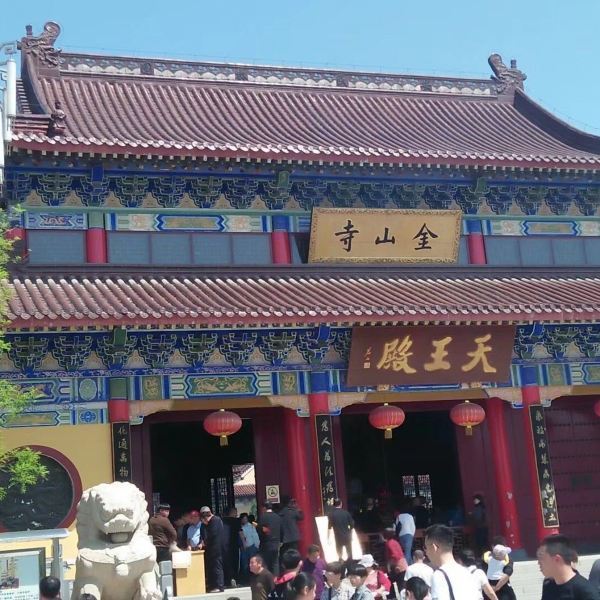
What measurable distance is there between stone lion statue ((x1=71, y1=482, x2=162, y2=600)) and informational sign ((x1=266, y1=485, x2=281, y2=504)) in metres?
6.09

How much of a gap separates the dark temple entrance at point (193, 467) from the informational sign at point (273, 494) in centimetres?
385

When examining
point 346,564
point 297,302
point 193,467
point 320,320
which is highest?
point 297,302

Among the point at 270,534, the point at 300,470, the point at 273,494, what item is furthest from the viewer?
the point at 273,494

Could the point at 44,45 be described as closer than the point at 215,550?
No

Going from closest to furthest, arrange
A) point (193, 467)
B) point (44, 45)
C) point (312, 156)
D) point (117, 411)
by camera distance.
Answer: point (117, 411)
point (312, 156)
point (44, 45)
point (193, 467)

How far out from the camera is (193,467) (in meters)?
19.2

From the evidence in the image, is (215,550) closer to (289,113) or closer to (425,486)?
(425,486)

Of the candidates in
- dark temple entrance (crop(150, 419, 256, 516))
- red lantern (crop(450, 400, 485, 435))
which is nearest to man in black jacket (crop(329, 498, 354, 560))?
red lantern (crop(450, 400, 485, 435))

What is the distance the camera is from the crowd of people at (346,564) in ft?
16.3

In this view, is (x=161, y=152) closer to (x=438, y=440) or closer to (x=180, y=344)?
(x=180, y=344)

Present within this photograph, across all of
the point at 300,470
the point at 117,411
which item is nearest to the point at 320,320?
the point at 300,470

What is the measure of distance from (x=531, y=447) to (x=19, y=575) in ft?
30.1

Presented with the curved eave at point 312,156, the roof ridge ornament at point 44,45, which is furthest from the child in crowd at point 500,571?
the roof ridge ornament at point 44,45

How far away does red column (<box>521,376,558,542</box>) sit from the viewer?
46.0 feet
